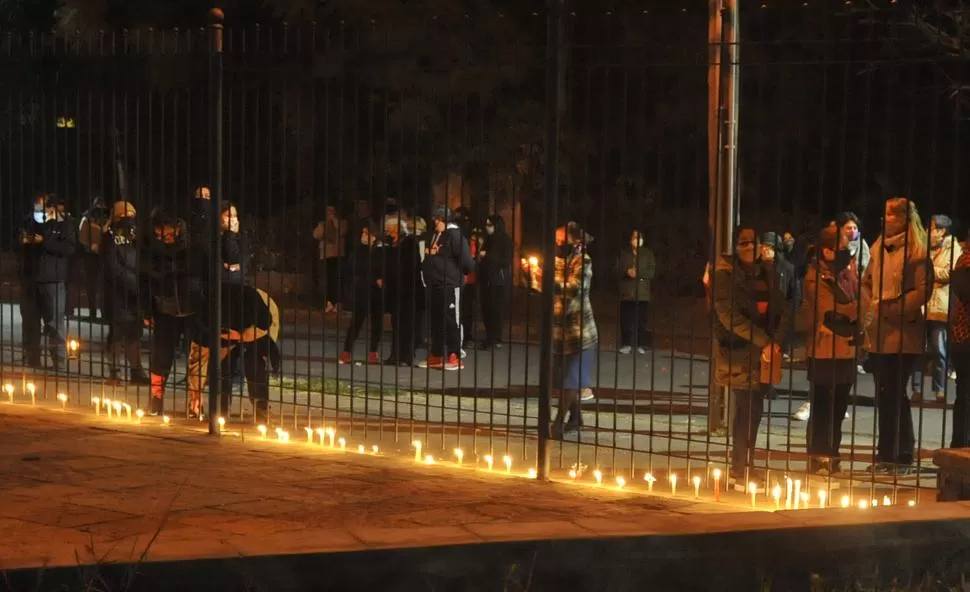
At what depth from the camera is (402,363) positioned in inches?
611

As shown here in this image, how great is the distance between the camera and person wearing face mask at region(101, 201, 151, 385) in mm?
12383

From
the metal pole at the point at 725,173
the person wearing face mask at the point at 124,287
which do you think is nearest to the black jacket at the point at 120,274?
the person wearing face mask at the point at 124,287

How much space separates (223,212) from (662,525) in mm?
5757

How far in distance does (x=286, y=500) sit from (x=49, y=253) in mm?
6745

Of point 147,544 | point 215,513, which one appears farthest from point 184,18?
point 147,544

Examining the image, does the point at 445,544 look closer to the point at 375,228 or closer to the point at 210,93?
the point at 210,93

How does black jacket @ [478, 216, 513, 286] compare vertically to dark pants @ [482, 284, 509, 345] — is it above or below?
above

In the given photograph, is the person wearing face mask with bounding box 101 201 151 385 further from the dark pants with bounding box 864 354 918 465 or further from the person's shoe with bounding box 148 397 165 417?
the dark pants with bounding box 864 354 918 465

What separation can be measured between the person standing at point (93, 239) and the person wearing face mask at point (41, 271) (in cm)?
22

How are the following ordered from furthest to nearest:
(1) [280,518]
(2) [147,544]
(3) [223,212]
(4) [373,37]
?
(3) [223,212]
(4) [373,37]
(1) [280,518]
(2) [147,544]

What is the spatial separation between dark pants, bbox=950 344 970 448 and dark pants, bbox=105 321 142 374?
6.14m

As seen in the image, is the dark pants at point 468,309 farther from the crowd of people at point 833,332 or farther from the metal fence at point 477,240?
the crowd of people at point 833,332

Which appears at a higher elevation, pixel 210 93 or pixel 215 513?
pixel 210 93

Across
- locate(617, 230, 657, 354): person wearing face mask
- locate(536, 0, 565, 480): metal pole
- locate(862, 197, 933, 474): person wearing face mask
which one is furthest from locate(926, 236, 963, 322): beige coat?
locate(536, 0, 565, 480): metal pole
